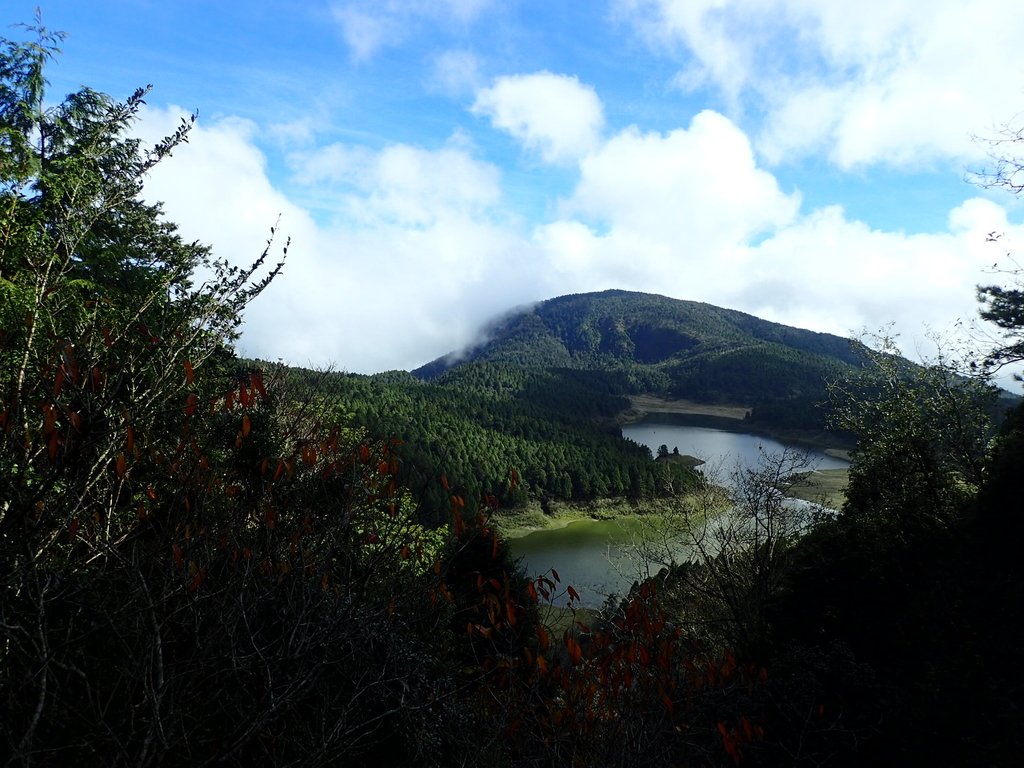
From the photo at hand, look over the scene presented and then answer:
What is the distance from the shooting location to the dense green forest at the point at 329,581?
4.35 metres

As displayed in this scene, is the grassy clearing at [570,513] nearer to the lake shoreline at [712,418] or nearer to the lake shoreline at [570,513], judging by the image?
the lake shoreline at [570,513]

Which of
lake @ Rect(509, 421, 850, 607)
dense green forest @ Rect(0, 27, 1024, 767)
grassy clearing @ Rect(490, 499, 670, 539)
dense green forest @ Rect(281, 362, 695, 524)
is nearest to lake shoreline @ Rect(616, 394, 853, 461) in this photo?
lake @ Rect(509, 421, 850, 607)

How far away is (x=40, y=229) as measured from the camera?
1088 centimetres

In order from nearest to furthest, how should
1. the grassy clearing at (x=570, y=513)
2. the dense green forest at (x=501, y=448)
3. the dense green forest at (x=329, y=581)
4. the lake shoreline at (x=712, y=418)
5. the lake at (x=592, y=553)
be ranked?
1. the dense green forest at (x=329, y=581)
2. the lake at (x=592, y=553)
3. the grassy clearing at (x=570, y=513)
4. the dense green forest at (x=501, y=448)
5. the lake shoreline at (x=712, y=418)

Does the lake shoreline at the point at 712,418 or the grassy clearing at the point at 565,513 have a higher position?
the lake shoreline at the point at 712,418

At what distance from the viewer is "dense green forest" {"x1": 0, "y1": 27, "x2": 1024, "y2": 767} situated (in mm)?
4352

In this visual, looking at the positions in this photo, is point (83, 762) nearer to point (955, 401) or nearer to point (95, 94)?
point (95, 94)

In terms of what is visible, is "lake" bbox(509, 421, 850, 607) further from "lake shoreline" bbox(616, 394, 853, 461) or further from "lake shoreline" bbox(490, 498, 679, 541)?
"lake shoreline" bbox(616, 394, 853, 461)

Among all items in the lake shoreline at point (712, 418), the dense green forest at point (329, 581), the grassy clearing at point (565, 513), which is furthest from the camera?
the lake shoreline at point (712, 418)

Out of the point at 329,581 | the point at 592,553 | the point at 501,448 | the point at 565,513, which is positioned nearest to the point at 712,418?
the point at 501,448

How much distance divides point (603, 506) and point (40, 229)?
7060 cm

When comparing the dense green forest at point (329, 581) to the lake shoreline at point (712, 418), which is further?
the lake shoreline at point (712, 418)

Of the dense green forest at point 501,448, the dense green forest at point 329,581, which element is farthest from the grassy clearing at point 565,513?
the dense green forest at point 329,581

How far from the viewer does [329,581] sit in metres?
8.13
